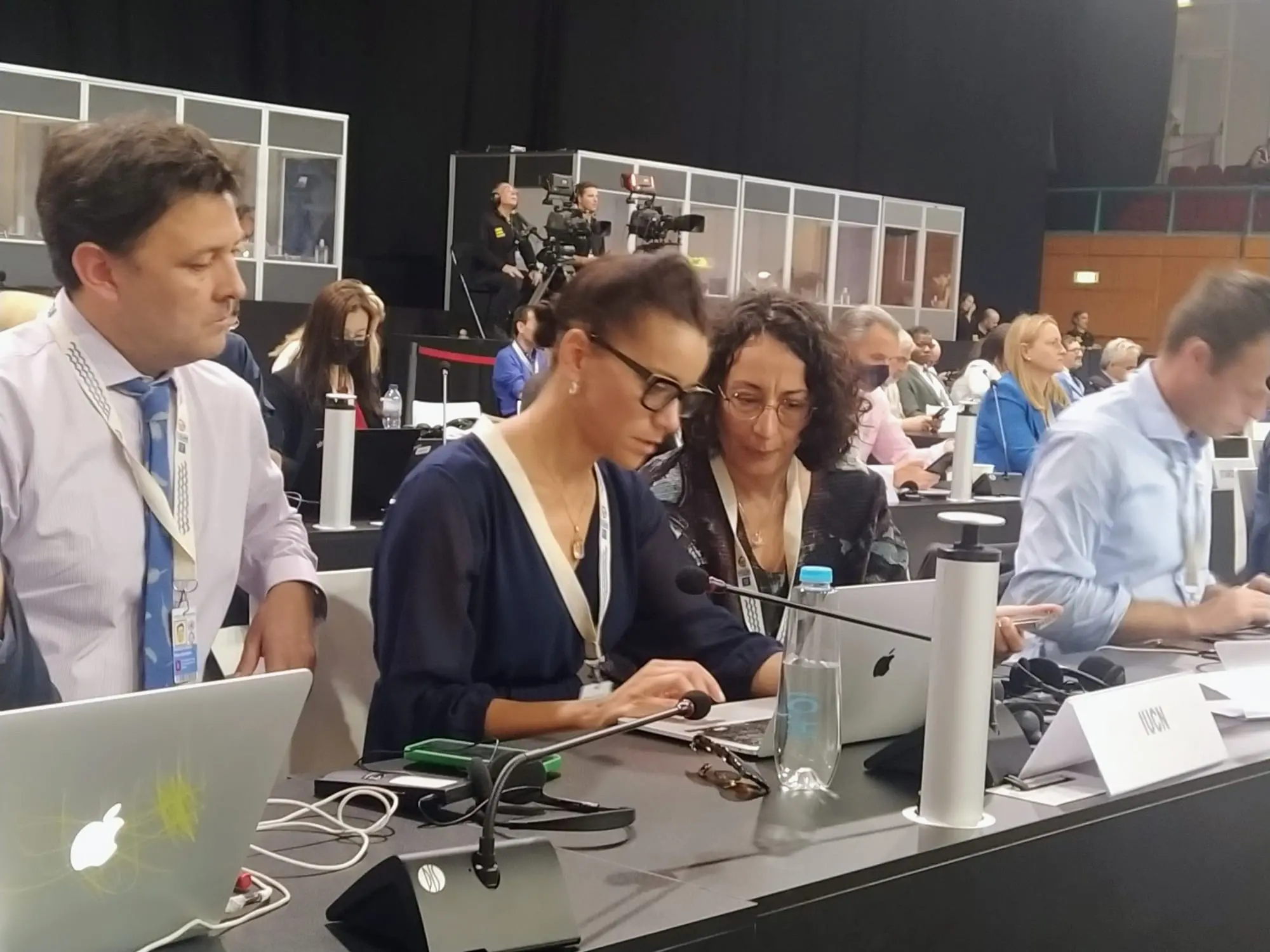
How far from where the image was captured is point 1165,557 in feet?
8.36

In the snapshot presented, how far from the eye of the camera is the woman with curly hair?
7.50 feet

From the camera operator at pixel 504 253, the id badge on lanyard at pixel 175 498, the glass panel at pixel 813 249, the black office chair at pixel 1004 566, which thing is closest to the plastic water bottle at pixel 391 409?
the black office chair at pixel 1004 566

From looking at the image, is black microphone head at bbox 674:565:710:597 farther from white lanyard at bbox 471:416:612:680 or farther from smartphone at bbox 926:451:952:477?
smartphone at bbox 926:451:952:477

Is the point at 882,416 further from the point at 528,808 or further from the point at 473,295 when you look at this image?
the point at 473,295

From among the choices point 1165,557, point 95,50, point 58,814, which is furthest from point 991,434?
point 95,50

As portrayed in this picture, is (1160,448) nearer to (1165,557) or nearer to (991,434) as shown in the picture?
(1165,557)

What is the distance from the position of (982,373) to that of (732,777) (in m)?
7.54

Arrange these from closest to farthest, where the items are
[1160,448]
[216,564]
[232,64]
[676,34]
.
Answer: [216,564] < [1160,448] < [232,64] < [676,34]

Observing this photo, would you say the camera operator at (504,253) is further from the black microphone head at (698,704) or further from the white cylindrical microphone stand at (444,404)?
the black microphone head at (698,704)

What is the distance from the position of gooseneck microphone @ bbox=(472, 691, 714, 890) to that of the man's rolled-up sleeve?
3.14 ft

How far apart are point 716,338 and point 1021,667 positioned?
0.70 m

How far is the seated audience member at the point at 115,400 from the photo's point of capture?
5.45 feet

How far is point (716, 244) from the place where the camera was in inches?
487

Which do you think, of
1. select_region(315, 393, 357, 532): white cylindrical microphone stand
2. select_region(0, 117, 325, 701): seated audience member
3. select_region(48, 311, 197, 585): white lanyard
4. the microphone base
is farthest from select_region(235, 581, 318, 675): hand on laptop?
select_region(315, 393, 357, 532): white cylindrical microphone stand
